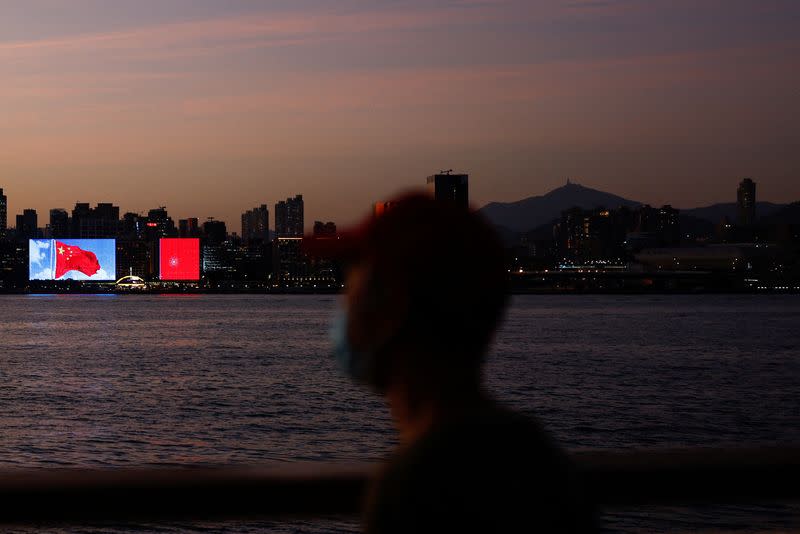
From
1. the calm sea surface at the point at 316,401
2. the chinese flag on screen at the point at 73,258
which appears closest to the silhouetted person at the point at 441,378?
the calm sea surface at the point at 316,401

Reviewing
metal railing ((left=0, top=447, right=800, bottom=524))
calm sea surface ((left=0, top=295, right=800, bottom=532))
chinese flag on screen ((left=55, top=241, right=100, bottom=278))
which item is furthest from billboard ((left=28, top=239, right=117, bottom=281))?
metal railing ((left=0, top=447, right=800, bottom=524))

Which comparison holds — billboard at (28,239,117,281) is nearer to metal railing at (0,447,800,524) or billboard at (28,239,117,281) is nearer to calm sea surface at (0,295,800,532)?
calm sea surface at (0,295,800,532)

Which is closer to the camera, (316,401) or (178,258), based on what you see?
(316,401)

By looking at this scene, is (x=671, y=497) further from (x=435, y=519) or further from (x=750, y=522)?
(x=750, y=522)

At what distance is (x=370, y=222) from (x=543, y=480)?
33 cm

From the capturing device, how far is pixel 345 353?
1249mm

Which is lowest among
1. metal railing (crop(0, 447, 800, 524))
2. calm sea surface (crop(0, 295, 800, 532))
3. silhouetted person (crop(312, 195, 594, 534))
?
calm sea surface (crop(0, 295, 800, 532))

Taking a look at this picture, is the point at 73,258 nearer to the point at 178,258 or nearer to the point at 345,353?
the point at 178,258

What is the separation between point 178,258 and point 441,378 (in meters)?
182

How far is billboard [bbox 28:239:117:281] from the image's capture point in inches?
6718

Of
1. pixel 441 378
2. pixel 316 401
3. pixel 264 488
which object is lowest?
pixel 316 401

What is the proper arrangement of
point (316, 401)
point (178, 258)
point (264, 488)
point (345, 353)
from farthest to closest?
1. point (178, 258)
2. point (316, 401)
3. point (264, 488)
4. point (345, 353)

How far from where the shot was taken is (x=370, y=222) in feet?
4.11

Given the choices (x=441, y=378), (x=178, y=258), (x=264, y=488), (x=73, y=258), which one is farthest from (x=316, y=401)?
(x=178, y=258)
